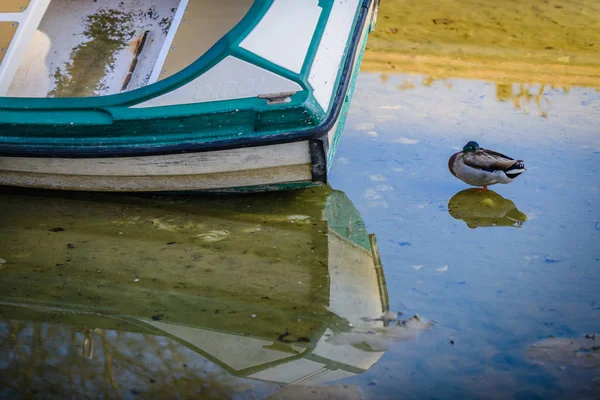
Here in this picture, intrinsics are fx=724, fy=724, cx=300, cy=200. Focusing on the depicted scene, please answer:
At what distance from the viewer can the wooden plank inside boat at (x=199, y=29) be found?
557cm

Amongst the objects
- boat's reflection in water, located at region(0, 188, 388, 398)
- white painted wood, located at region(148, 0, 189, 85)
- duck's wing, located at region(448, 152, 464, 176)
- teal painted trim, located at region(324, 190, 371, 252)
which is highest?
white painted wood, located at region(148, 0, 189, 85)

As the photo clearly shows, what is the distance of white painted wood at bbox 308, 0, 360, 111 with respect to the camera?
4.57m

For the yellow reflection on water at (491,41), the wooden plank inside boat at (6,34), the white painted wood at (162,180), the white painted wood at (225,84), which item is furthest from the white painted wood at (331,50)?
the wooden plank inside boat at (6,34)

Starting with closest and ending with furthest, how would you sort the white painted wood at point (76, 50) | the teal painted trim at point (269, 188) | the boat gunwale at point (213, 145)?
1. the boat gunwale at point (213, 145)
2. the teal painted trim at point (269, 188)
3. the white painted wood at point (76, 50)

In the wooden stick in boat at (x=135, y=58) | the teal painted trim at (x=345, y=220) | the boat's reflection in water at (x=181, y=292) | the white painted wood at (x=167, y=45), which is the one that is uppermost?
the white painted wood at (x=167, y=45)


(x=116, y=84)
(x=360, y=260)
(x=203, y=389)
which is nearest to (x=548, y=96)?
(x=360, y=260)

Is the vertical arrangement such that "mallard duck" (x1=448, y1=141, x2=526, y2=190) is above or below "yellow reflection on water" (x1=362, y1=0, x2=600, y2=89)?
below

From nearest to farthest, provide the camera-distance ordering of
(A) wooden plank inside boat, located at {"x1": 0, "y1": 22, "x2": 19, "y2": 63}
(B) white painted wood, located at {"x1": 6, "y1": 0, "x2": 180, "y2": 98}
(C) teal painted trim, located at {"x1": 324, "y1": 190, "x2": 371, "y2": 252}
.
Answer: (C) teal painted trim, located at {"x1": 324, "y1": 190, "x2": 371, "y2": 252} < (A) wooden plank inside boat, located at {"x1": 0, "y1": 22, "x2": 19, "y2": 63} < (B) white painted wood, located at {"x1": 6, "y1": 0, "x2": 180, "y2": 98}

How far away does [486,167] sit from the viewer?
5.02 meters

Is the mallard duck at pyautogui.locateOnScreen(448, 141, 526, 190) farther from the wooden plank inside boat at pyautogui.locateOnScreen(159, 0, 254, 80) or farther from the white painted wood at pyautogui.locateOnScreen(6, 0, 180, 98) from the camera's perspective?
the white painted wood at pyautogui.locateOnScreen(6, 0, 180, 98)

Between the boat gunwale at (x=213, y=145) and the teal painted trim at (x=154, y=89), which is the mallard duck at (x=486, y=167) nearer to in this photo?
the boat gunwale at (x=213, y=145)

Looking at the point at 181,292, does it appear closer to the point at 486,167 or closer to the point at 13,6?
the point at 486,167

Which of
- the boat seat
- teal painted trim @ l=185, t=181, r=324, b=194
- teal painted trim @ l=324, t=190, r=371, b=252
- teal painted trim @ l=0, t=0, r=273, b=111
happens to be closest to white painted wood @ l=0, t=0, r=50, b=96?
teal painted trim @ l=0, t=0, r=273, b=111

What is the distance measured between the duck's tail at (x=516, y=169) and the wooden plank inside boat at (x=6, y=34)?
3.63 m
